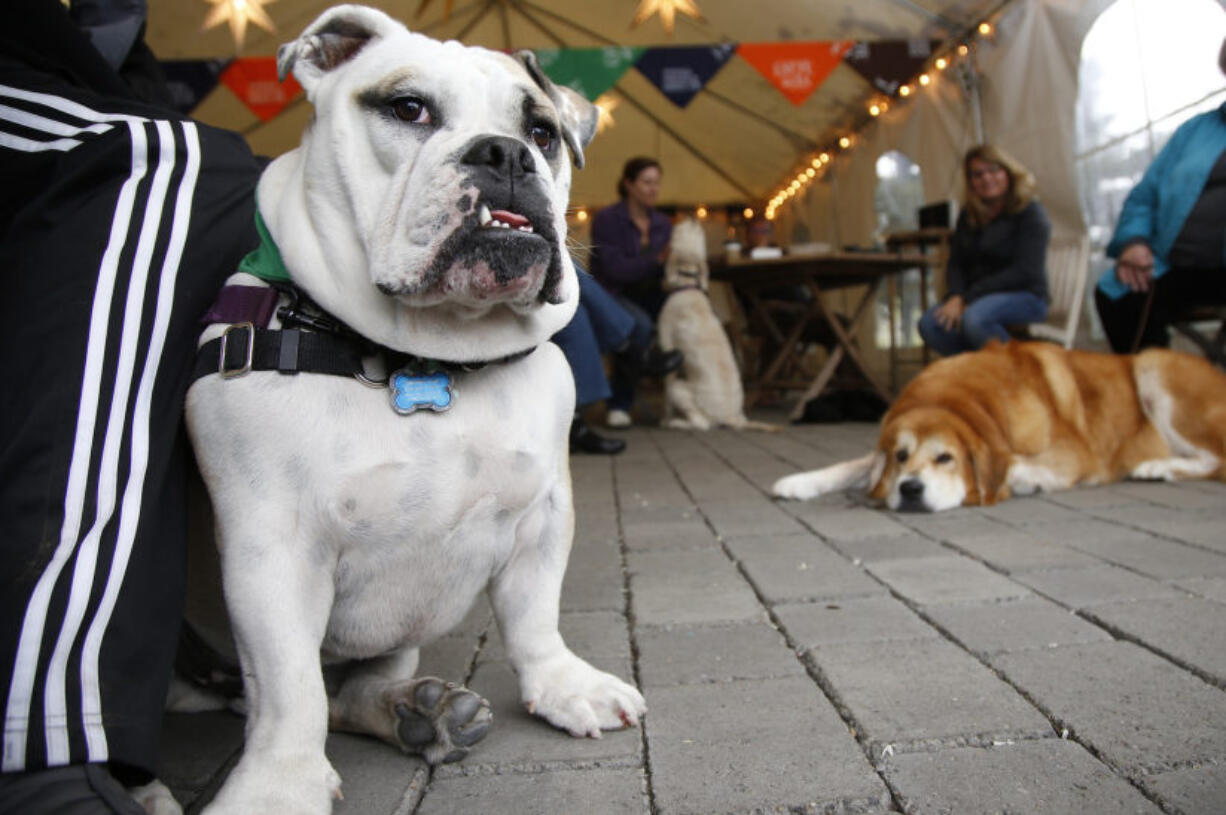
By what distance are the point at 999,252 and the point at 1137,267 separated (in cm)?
136

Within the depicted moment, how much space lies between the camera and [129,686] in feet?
3.59

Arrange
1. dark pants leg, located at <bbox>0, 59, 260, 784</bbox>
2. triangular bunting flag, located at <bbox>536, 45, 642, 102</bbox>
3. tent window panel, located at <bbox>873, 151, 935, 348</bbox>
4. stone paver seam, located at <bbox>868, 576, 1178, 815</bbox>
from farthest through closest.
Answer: tent window panel, located at <bbox>873, 151, 935, 348</bbox> → triangular bunting flag, located at <bbox>536, 45, 642, 102</bbox> → stone paver seam, located at <bbox>868, 576, 1178, 815</bbox> → dark pants leg, located at <bbox>0, 59, 260, 784</bbox>

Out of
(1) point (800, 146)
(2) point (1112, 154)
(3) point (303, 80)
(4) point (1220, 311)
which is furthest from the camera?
(1) point (800, 146)

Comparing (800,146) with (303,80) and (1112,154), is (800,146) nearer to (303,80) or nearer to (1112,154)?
(1112,154)

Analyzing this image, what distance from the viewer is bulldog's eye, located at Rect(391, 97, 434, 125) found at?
133 cm

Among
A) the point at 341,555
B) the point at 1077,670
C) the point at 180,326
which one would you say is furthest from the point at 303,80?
the point at 1077,670

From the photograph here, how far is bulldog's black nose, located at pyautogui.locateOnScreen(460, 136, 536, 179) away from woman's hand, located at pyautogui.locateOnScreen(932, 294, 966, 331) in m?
5.37

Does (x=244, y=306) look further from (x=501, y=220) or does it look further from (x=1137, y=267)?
(x=1137, y=267)

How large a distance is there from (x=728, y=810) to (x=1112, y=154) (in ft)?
22.7

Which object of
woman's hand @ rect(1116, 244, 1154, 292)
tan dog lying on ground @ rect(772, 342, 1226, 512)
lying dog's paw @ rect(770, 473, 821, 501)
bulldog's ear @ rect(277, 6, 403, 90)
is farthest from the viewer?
woman's hand @ rect(1116, 244, 1154, 292)

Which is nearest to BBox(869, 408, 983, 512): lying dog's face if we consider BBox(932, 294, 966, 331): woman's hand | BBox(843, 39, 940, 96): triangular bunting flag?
BBox(932, 294, 966, 331): woman's hand

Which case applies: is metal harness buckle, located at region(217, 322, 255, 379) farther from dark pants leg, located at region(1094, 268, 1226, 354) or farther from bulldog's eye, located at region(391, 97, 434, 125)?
dark pants leg, located at region(1094, 268, 1226, 354)

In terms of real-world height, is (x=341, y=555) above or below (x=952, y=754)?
above

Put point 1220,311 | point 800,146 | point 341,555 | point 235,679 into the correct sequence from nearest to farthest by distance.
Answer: point 341,555 < point 235,679 < point 1220,311 < point 800,146
